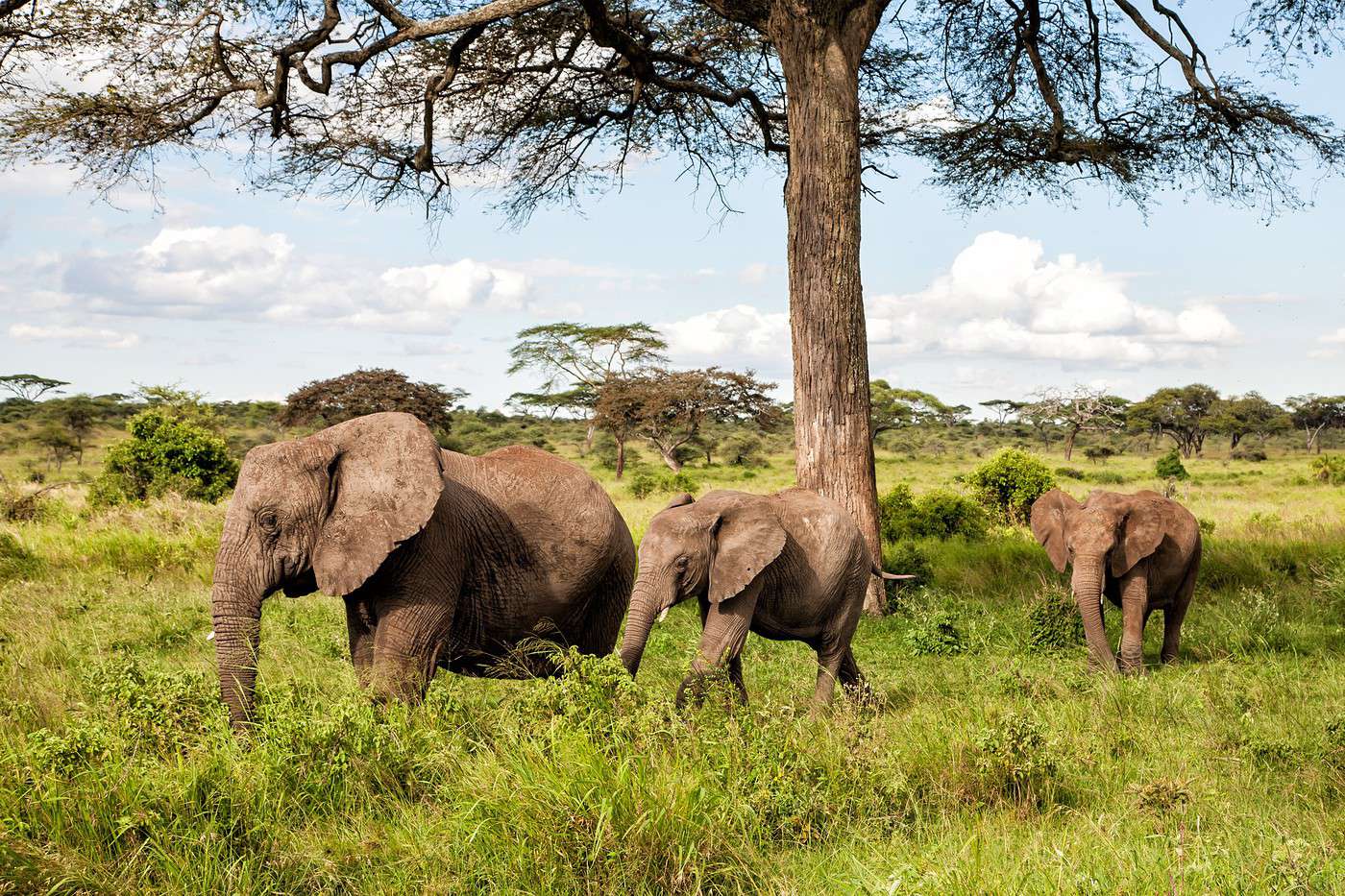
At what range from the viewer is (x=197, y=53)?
12.3 m

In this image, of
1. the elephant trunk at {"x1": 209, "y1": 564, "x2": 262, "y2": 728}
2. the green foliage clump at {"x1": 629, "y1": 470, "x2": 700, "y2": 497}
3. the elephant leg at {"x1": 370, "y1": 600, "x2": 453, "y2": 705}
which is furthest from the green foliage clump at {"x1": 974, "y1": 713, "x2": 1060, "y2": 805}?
the green foliage clump at {"x1": 629, "y1": 470, "x2": 700, "y2": 497}

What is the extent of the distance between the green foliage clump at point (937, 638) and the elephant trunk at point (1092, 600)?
1099mm

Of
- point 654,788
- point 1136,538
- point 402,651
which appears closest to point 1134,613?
point 1136,538

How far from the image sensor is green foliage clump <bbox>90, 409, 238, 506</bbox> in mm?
18750

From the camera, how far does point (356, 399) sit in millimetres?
37438

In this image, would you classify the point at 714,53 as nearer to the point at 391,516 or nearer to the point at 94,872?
the point at 391,516

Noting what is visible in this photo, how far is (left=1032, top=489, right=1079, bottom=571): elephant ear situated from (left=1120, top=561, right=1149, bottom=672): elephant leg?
20.9 inches

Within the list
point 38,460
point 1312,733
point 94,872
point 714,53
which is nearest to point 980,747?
point 1312,733

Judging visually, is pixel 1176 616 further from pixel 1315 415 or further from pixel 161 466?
pixel 1315 415

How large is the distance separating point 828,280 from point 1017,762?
6.24m

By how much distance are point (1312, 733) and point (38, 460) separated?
53.7 meters

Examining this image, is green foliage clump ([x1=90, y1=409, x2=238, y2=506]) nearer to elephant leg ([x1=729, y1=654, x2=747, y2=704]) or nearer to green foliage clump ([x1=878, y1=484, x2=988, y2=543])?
green foliage clump ([x1=878, y1=484, x2=988, y2=543])

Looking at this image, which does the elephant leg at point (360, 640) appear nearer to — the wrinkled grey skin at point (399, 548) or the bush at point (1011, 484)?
the wrinkled grey skin at point (399, 548)

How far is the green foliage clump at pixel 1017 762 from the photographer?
14.2 feet
